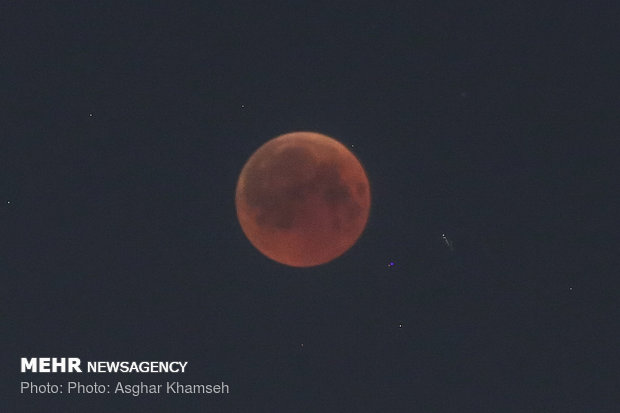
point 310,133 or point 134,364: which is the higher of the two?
point 310,133

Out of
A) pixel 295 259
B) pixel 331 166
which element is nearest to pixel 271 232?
pixel 295 259

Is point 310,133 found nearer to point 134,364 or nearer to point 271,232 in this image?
point 271,232

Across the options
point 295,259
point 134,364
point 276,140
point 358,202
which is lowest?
point 134,364

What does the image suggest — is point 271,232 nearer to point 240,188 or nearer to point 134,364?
point 240,188

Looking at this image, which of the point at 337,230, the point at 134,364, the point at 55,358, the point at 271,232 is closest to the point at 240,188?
the point at 271,232

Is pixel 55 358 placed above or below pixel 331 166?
below

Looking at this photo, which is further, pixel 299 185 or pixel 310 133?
pixel 310 133
